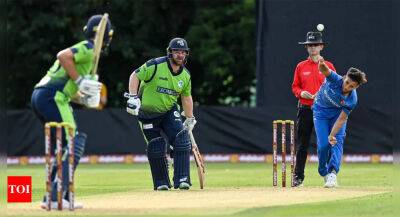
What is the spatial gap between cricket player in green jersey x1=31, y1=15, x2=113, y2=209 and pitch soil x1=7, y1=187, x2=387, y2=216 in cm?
50

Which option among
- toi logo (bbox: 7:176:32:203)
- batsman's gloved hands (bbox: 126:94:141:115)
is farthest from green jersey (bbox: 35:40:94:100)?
batsman's gloved hands (bbox: 126:94:141:115)

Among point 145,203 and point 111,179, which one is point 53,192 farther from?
point 111,179

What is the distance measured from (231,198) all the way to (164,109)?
7.05 ft

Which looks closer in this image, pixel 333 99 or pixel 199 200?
pixel 199 200

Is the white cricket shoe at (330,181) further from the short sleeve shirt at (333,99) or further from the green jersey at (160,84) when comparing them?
the green jersey at (160,84)

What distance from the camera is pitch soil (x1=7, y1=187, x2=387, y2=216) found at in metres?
12.4

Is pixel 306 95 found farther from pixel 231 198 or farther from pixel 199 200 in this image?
pixel 199 200

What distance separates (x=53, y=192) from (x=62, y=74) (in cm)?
120

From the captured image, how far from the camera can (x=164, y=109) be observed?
15617 mm

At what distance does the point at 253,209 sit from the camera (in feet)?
40.8

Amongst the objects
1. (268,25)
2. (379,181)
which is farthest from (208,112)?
(379,181)

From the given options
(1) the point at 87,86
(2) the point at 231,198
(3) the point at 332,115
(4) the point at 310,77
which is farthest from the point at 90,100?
(4) the point at 310,77

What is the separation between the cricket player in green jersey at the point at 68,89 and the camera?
12211 mm

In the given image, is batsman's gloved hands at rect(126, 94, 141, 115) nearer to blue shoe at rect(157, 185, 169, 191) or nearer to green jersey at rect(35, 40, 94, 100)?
blue shoe at rect(157, 185, 169, 191)
